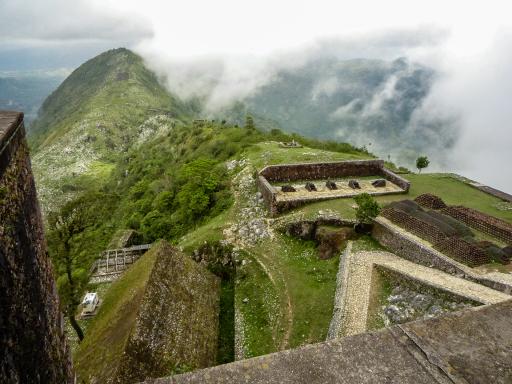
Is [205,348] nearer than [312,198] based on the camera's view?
Yes

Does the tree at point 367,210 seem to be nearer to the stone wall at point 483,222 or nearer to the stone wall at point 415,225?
the stone wall at point 415,225

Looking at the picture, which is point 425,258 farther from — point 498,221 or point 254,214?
point 254,214

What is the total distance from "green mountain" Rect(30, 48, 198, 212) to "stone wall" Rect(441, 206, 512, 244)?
7883cm

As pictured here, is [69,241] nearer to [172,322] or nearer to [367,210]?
[172,322]

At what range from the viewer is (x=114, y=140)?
434 feet

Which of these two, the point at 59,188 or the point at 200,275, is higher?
the point at 200,275

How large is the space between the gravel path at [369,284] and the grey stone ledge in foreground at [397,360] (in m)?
9.59

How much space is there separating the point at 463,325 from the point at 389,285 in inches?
559

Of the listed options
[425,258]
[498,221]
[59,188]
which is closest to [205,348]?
[425,258]

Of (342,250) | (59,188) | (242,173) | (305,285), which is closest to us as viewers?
(305,285)

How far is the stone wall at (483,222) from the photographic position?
23.0m

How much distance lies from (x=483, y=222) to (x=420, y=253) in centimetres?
638

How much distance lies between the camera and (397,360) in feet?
17.9

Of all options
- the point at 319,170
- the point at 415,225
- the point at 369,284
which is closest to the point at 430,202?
the point at 415,225
